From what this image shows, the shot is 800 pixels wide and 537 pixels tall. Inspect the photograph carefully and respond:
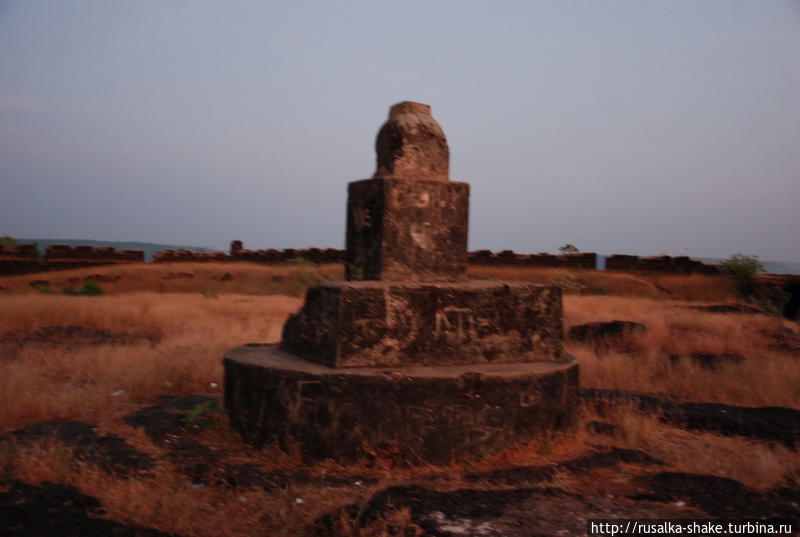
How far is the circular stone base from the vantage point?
3.64 metres

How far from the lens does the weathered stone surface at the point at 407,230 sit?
4.36 metres

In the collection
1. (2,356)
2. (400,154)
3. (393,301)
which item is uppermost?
(400,154)

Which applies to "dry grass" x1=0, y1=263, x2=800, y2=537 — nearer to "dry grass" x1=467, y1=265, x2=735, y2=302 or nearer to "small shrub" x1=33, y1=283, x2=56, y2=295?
"dry grass" x1=467, y1=265, x2=735, y2=302

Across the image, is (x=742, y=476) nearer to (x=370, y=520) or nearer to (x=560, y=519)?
(x=560, y=519)

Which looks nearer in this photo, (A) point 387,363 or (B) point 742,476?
(B) point 742,476

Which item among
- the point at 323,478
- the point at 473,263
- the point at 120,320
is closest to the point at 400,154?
the point at 323,478

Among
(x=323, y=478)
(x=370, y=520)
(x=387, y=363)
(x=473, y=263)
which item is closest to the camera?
(x=370, y=520)

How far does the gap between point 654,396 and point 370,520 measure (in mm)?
4282

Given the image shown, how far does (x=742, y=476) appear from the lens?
3654 mm

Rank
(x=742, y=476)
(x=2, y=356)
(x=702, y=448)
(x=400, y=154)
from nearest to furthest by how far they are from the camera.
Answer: (x=742, y=476) < (x=702, y=448) < (x=400, y=154) < (x=2, y=356)

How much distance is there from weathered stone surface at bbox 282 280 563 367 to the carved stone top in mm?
911

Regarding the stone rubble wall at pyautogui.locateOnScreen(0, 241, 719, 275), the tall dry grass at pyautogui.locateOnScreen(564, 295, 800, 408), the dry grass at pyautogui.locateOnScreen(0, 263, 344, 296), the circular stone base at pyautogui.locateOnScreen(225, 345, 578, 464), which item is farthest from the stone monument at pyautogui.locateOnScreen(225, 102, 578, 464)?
the stone rubble wall at pyautogui.locateOnScreen(0, 241, 719, 275)

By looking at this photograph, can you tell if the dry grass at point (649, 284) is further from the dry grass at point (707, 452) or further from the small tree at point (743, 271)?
the dry grass at point (707, 452)

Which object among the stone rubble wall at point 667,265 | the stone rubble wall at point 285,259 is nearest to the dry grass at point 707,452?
the stone rubble wall at point 285,259
